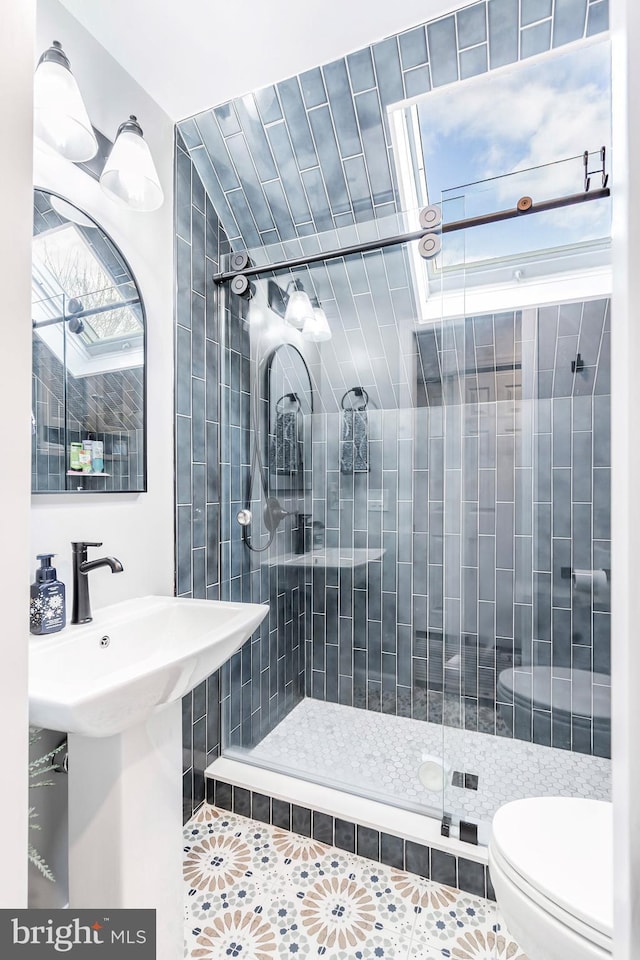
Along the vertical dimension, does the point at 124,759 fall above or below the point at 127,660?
below

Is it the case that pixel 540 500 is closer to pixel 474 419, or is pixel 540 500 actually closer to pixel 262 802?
pixel 474 419

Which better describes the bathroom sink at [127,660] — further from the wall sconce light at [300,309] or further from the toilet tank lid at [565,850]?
the wall sconce light at [300,309]

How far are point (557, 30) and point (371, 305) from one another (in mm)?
952

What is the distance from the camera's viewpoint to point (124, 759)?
1.05 m

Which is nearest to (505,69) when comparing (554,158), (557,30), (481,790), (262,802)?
(557,30)

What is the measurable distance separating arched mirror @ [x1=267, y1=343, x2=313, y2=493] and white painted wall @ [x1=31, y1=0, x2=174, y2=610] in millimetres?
454

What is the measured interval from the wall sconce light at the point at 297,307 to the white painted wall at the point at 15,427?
1.54 meters

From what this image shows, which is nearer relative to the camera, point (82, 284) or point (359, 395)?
point (82, 284)

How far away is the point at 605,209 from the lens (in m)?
1.63

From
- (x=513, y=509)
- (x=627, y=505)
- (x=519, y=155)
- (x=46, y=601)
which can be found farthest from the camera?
(x=519, y=155)

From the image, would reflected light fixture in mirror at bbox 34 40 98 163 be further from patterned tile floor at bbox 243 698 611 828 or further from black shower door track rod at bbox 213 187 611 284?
patterned tile floor at bbox 243 698 611 828

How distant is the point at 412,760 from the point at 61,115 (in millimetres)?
2266

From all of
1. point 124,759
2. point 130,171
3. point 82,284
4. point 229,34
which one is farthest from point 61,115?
point 124,759

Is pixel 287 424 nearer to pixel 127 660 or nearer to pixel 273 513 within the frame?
pixel 273 513
